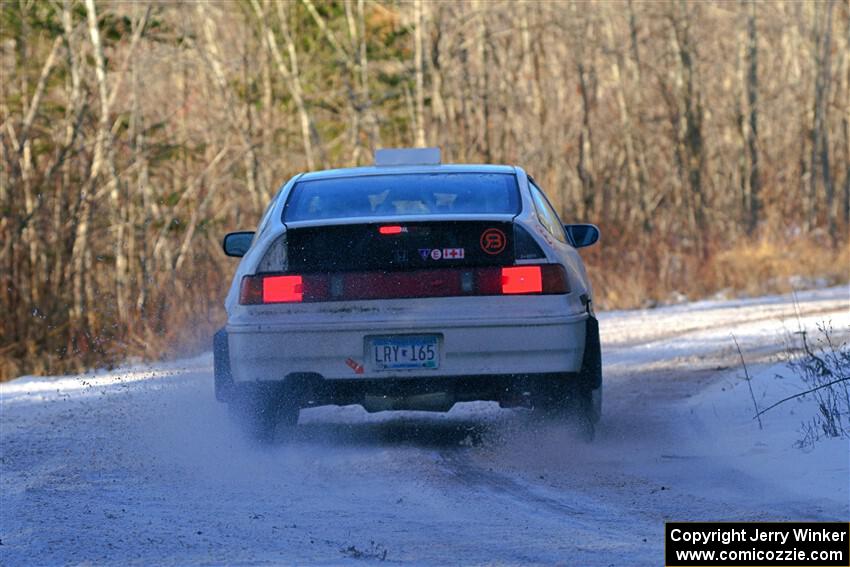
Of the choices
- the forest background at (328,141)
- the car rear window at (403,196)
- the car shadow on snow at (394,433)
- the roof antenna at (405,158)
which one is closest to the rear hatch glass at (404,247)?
the car rear window at (403,196)

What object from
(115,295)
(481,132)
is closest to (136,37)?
(115,295)

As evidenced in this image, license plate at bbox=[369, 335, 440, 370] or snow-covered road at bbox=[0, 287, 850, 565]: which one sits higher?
license plate at bbox=[369, 335, 440, 370]

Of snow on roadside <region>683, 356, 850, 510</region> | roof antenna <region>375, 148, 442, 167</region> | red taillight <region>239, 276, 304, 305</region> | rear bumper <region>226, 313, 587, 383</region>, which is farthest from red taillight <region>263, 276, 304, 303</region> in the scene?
snow on roadside <region>683, 356, 850, 510</region>

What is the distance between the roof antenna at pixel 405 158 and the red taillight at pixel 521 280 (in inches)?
66.7

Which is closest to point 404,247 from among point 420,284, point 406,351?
point 420,284

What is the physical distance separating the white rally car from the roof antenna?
4.22ft

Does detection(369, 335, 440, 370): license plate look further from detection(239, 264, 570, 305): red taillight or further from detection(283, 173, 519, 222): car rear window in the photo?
detection(283, 173, 519, 222): car rear window

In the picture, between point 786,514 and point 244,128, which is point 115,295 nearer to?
point 244,128

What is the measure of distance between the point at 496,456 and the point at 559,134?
2489cm

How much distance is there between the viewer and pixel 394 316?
7.66m

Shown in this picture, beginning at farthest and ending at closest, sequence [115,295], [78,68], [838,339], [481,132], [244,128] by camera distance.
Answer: [481,132] < [244,128] < [78,68] < [115,295] < [838,339]

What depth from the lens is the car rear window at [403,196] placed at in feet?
26.7

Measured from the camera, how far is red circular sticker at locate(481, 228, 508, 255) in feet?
25.3

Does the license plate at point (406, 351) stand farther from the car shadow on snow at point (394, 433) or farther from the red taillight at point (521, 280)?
the car shadow on snow at point (394, 433)
